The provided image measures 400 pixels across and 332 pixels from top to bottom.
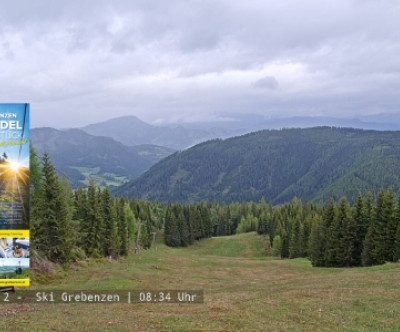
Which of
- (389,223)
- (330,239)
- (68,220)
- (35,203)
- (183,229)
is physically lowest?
(183,229)

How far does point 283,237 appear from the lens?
103938 mm

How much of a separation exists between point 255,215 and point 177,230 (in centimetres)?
5727

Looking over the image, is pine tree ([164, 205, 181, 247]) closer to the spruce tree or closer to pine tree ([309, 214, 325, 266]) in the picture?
pine tree ([309, 214, 325, 266])

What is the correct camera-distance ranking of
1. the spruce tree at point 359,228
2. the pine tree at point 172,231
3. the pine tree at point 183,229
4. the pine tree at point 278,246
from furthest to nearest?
the pine tree at point 183,229, the pine tree at point 172,231, the pine tree at point 278,246, the spruce tree at point 359,228

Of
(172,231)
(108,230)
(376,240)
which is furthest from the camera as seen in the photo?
(172,231)

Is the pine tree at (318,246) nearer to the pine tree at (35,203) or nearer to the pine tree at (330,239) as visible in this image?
the pine tree at (330,239)

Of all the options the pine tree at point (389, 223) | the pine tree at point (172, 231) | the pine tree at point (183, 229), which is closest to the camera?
the pine tree at point (389, 223)

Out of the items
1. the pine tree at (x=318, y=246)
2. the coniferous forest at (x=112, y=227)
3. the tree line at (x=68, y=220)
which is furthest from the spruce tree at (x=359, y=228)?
the tree line at (x=68, y=220)

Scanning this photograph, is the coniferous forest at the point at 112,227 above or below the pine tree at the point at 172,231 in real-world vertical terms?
above

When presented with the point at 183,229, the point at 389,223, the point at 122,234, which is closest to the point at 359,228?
the point at 389,223

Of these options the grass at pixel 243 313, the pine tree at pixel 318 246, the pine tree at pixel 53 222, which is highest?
the pine tree at pixel 53 222

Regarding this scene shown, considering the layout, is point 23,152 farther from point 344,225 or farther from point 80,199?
point 344,225

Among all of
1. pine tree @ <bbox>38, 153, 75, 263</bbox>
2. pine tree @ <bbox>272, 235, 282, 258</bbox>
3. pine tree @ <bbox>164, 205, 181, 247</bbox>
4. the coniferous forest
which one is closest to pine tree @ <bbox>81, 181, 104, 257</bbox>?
the coniferous forest

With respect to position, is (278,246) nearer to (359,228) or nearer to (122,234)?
(359,228)
